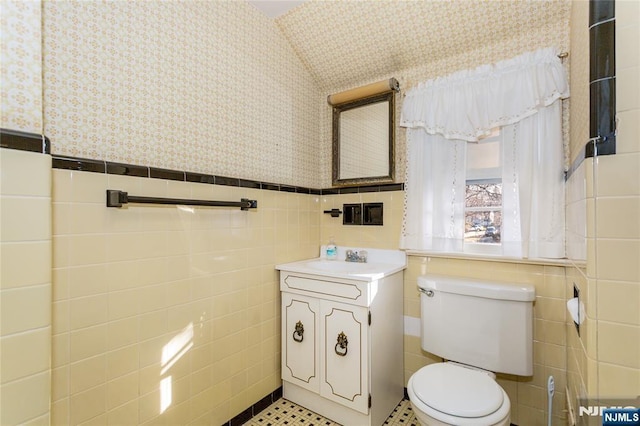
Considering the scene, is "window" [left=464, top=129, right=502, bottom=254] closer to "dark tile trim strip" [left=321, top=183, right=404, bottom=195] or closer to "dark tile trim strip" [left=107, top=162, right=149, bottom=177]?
"dark tile trim strip" [left=321, top=183, right=404, bottom=195]

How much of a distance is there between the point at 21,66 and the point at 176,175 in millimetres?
621

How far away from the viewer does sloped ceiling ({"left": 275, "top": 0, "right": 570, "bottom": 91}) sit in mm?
1591

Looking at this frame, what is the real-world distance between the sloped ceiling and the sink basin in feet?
4.20

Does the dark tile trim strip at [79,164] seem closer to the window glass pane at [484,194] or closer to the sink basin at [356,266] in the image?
the sink basin at [356,266]

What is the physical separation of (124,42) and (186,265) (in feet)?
3.31

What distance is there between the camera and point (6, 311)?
86 centimetres

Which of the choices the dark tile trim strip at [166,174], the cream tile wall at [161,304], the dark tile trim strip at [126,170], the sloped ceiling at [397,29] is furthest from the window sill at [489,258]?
the dark tile trim strip at [126,170]

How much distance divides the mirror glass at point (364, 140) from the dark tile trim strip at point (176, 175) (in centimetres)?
7

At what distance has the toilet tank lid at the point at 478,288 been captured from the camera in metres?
1.47

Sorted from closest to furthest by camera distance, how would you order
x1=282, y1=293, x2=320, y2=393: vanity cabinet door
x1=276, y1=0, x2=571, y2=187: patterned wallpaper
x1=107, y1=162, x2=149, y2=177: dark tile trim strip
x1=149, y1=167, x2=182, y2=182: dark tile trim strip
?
1. x1=107, y1=162, x2=149, y2=177: dark tile trim strip
2. x1=149, y1=167, x2=182, y2=182: dark tile trim strip
3. x1=276, y1=0, x2=571, y2=187: patterned wallpaper
4. x1=282, y1=293, x2=320, y2=393: vanity cabinet door

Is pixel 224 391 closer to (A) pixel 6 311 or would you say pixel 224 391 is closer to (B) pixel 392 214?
(A) pixel 6 311

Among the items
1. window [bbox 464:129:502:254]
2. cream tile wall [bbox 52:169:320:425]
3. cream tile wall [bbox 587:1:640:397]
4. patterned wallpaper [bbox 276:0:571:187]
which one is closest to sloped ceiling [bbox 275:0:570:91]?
patterned wallpaper [bbox 276:0:571:187]

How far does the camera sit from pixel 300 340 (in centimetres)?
185

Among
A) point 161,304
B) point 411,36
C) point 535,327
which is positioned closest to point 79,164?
point 161,304
